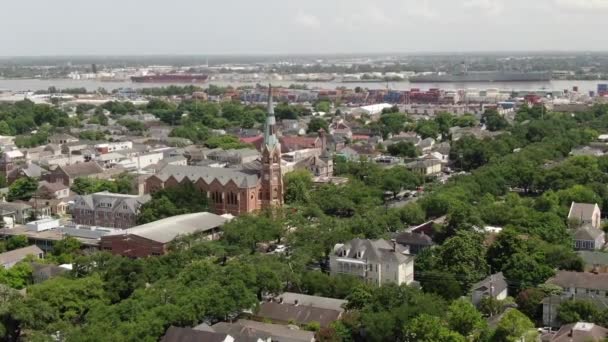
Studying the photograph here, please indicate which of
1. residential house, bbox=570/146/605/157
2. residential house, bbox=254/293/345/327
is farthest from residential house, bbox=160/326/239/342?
residential house, bbox=570/146/605/157

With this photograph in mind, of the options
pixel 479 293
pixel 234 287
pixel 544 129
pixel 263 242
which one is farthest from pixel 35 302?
pixel 544 129

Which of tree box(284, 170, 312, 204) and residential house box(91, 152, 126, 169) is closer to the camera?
tree box(284, 170, 312, 204)

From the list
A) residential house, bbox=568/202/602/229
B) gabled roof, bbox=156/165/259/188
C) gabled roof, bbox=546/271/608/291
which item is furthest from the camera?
gabled roof, bbox=156/165/259/188

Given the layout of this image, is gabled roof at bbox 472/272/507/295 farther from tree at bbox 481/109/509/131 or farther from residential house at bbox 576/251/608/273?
tree at bbox 481/109/509/131

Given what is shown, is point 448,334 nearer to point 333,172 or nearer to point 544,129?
point 333,172

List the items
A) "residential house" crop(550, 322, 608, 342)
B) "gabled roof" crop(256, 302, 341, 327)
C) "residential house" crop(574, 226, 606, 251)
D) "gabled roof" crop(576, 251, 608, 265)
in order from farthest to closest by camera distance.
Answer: "residential house" crop(574, 226, 606, 251), "gabled roof" crop(576, 251, 608, 265), "gabled roof" crop(256, 302, 341, 327), "residential house" crop(550, 322, 608, 342)

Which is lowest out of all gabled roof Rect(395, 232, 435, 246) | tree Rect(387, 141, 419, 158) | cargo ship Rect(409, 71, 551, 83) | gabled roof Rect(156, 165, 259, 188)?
cargo ship Rect(409, 71, 551, 83)
